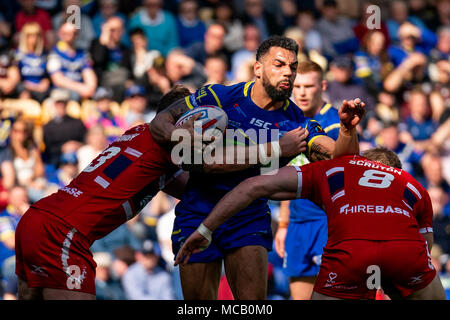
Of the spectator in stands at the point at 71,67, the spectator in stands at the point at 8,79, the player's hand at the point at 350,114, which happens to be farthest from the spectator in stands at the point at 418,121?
the player's hand at the point at 350,114

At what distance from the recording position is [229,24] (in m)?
13.9

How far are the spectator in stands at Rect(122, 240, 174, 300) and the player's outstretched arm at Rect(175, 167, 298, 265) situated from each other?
4.46 metres

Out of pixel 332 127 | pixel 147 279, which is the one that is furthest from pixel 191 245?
pixel 147 279

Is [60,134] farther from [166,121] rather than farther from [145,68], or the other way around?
[166,121]

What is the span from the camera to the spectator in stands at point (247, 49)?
43.2ft

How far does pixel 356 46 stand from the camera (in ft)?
46.5

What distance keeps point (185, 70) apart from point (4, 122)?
301cm

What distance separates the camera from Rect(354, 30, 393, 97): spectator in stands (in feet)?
43.5

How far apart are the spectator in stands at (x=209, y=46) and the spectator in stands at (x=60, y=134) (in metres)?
2.53

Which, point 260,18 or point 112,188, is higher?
point 260,18

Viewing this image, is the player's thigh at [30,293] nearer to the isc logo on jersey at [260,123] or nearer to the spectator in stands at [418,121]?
the isc logo on jersey at [260,123]

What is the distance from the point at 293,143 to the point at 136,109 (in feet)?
21.3

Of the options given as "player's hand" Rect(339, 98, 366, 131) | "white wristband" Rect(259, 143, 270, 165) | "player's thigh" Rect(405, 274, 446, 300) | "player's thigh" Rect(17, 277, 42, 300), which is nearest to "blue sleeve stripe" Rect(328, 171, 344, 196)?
"player's hand" Rect(339, 98, 366, 131)

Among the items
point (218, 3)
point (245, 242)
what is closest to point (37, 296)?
point (245, 242)
